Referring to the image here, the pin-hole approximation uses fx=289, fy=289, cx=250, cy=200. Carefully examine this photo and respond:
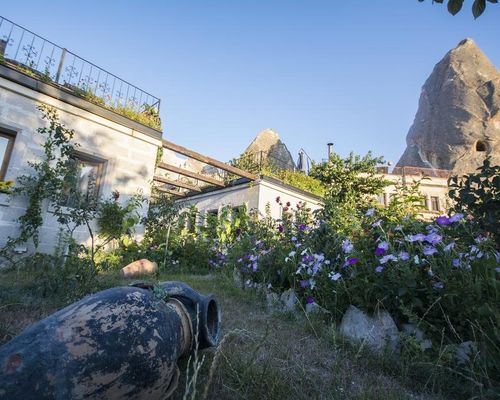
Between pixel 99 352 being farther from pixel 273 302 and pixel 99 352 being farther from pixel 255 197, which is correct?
pixel 255 197

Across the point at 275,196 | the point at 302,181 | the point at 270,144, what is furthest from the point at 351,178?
the point at 270,144

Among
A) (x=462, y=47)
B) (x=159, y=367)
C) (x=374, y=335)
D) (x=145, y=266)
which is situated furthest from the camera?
(x=462, y=47)

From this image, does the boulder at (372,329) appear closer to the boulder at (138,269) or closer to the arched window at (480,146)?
the boulder at (138,269)

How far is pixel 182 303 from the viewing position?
175cm

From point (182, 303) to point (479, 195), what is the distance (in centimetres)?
277

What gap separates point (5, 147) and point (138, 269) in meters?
3.82

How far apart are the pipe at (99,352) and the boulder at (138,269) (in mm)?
4160

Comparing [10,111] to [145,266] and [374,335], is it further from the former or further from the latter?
[374,335]

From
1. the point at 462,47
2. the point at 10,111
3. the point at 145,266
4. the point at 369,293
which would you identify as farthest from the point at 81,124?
the point at 462,47

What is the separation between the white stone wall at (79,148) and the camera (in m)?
5.82

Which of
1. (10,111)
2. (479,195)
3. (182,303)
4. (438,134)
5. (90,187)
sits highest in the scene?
(438,134)

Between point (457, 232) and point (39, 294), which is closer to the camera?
point (457, 232)

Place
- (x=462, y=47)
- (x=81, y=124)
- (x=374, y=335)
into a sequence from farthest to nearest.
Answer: (x=462, y=47)
(x=81, y=124)
(x=374, y=335)

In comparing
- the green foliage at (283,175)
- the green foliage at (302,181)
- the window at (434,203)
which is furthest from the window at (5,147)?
the window at (434,203)
